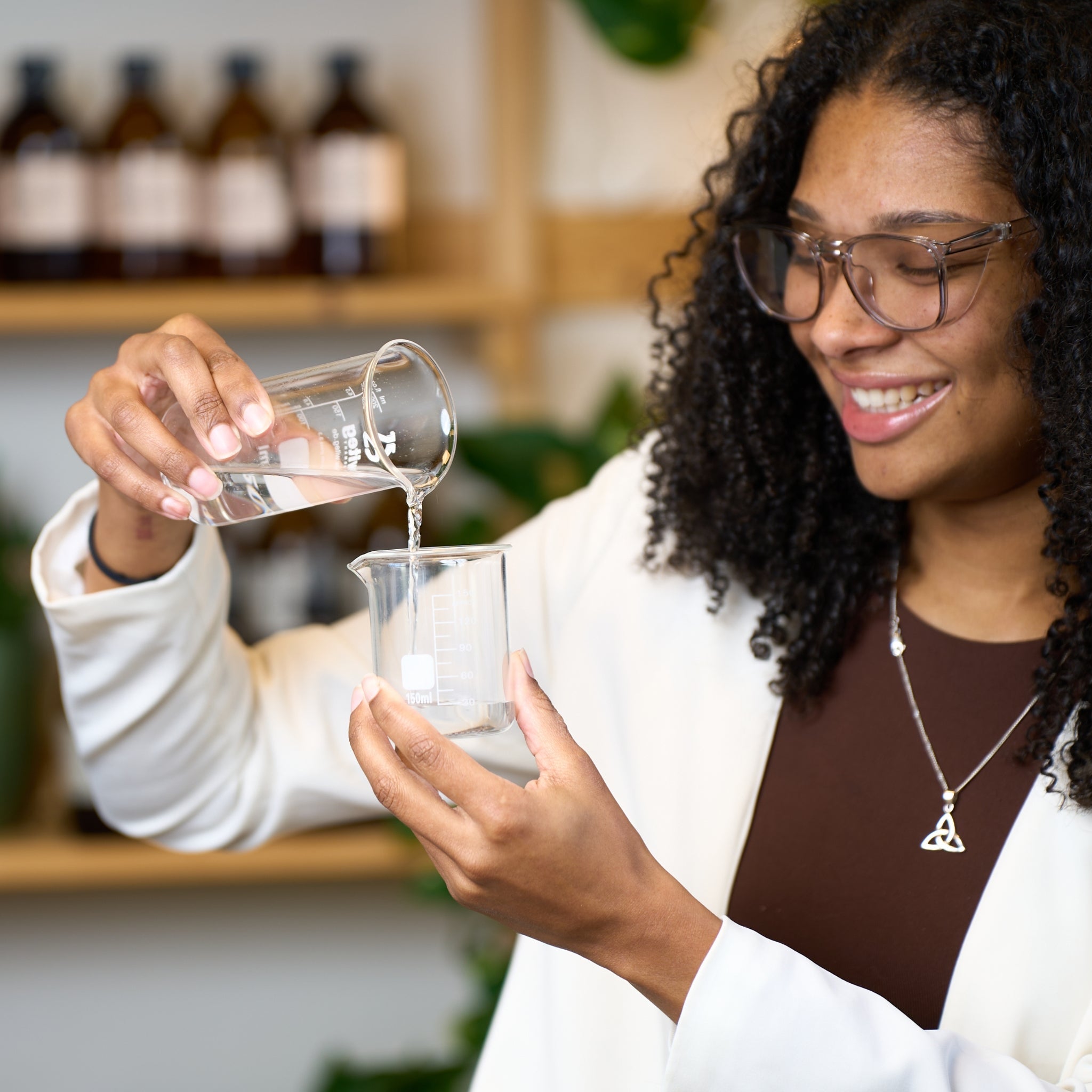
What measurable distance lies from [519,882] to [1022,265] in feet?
1.81

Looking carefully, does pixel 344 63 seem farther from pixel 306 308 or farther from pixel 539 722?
pixel 539 722

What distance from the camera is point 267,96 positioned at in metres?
1.84

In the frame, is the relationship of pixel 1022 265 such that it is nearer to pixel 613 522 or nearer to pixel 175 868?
pixel 613 522

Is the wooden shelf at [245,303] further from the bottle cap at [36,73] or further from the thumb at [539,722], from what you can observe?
the thumb at [539,722]

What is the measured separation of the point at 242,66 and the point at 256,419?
103cm

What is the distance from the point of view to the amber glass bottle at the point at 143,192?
167cm

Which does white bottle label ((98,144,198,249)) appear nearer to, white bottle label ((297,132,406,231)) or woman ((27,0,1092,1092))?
white bottle label ((297,132,406,231))

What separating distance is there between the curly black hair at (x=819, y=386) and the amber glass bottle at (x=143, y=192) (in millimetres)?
753

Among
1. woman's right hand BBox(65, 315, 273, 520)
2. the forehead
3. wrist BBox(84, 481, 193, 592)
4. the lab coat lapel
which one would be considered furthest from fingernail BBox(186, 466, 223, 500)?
the lab coat lapel

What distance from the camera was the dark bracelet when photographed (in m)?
1.00

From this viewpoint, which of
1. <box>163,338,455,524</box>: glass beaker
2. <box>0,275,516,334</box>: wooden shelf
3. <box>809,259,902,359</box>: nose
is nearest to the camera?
<box>163,338,455,524</box>: glass beaker

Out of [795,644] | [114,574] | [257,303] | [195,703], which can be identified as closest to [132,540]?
[114,574]

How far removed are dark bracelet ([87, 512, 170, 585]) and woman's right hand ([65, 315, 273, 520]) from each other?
0.24 feet

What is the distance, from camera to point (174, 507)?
2.91ft
